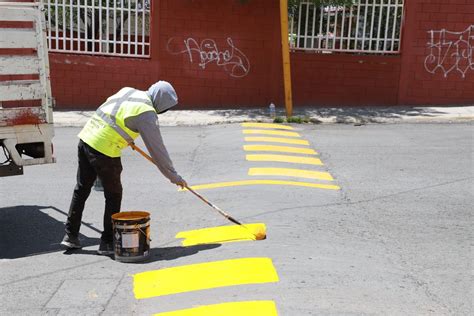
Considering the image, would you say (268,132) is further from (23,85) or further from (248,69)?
(23,85)

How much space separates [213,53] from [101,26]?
8.55ft

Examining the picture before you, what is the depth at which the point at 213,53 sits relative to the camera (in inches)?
559

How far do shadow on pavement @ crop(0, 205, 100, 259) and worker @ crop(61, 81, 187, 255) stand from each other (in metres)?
0.74

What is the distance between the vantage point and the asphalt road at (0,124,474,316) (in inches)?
189

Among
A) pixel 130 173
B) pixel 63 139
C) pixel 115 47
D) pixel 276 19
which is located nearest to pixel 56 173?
pixel 130 173

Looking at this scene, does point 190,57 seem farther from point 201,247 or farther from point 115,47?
point 201,247

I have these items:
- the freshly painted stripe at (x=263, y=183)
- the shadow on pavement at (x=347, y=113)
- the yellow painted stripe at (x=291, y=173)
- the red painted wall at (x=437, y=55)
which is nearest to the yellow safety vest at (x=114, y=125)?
the freshly painted stripe at (x=263, y=183)

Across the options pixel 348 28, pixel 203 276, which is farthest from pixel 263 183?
pixel 348 28

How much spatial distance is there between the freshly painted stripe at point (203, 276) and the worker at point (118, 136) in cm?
82

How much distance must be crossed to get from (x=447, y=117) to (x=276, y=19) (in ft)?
13.9

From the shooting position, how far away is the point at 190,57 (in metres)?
14.2

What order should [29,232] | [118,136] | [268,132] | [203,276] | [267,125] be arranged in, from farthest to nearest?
[267,125] < [268,132] < [29,232] < [118,136] < [203,276]

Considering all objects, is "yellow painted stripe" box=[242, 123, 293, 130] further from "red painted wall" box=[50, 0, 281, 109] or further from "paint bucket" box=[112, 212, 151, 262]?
"paint bucket" box=[112, 212, 151, 262]

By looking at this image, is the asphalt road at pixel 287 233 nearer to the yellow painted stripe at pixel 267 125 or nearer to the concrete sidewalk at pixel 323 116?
the yellow painted stripe at pixel 267 125
